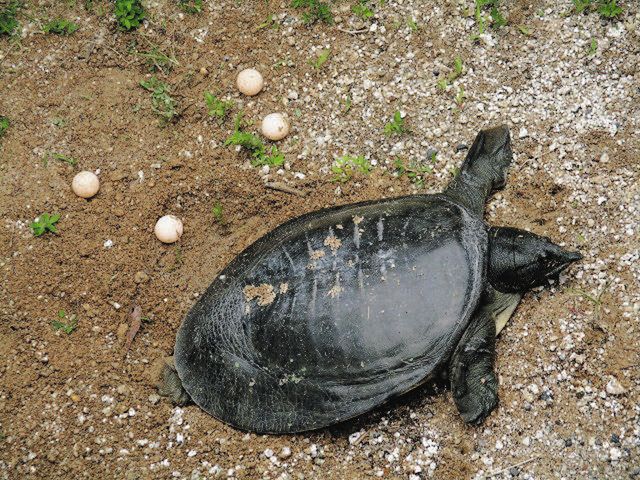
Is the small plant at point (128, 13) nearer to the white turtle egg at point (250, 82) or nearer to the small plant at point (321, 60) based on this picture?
the white turtle egg at point (250, 82)

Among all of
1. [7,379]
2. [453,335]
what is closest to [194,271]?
[7,379]

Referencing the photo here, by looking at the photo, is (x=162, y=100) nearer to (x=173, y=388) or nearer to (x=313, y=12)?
(x=313, y=12)

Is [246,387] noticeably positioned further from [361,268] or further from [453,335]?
[453,335]

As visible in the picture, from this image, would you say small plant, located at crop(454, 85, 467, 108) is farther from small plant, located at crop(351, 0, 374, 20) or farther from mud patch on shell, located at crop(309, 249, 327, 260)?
mud patch on shell, located at crop(309, 249, 327, 260)

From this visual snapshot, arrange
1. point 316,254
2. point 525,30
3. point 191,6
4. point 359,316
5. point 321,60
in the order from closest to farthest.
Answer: point 359,316 → point 316,254 → point 525,30 → point 321,60 → point 191,6

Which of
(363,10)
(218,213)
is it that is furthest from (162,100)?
(363,10)

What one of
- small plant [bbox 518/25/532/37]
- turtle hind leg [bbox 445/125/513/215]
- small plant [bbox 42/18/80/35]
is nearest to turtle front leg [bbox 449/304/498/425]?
turtle hind leg [bbox 445/125/513/215]

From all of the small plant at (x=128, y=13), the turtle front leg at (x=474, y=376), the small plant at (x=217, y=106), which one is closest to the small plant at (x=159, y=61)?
the small plant at (x=128, y=13)
